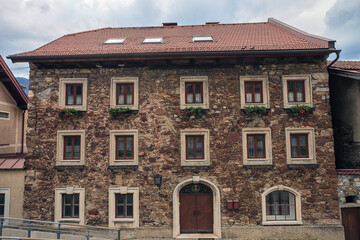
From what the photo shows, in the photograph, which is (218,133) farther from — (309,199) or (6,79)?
(6,79)

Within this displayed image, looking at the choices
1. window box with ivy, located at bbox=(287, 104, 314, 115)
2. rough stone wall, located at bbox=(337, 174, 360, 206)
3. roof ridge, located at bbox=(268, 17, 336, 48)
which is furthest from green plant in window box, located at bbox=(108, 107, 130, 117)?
rough stone wall, located at bbox=(337, 174, 360, 206)

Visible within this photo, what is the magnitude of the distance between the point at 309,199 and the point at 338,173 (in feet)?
5.42

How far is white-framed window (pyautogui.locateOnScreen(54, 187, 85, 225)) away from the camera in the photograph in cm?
1085

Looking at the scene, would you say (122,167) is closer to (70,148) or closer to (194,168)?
(70,148)

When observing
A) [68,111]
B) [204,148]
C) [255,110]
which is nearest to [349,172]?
[255,110]

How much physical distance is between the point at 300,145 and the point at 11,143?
16.2 m

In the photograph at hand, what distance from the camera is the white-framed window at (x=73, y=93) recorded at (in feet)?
36.9

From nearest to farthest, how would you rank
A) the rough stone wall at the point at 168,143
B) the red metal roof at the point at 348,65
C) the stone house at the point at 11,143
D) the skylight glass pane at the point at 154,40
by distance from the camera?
the rough stone wall at the point at 168,143, the stone house at the point at 11,143, the red metal roof at the point at 348,65, the skylight glass pane at the point at 154,40

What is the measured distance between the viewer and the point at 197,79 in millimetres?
11266

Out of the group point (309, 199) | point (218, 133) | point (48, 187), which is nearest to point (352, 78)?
point (309, 199)

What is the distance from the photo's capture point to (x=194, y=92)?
11328mm

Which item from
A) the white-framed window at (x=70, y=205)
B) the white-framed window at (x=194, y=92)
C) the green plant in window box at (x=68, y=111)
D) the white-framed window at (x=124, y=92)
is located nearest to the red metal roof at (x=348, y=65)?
the white-framed window at (x=194, y=92)

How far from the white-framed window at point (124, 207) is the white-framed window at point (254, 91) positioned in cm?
613

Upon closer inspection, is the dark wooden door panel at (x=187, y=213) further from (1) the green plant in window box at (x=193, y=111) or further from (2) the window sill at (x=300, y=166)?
(2) the window sill at (x=300, y=166)
